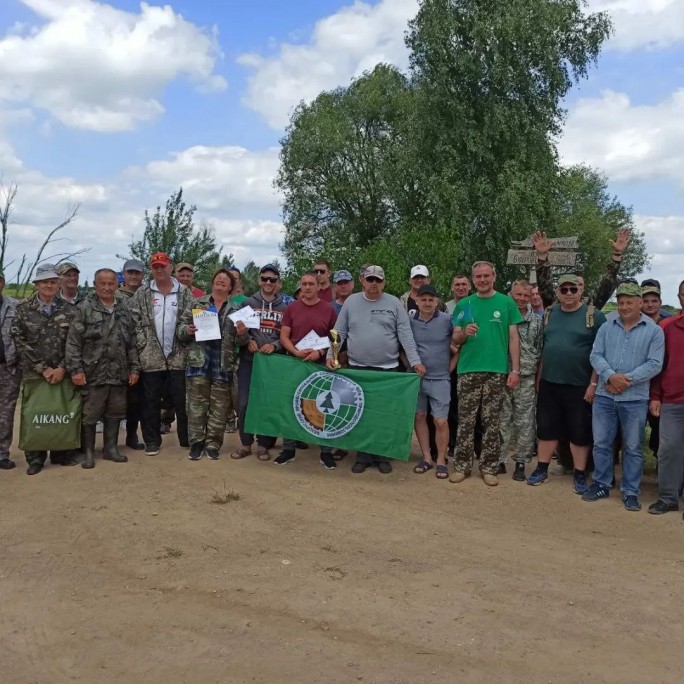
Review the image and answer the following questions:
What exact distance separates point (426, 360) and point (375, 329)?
0.63 metres

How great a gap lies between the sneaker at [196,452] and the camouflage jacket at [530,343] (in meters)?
3.58

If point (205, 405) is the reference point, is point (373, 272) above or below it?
above

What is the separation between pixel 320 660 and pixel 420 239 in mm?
19461

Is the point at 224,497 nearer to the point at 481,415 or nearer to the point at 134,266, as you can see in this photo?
the point at 481,415

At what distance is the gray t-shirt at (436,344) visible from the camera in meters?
7.01

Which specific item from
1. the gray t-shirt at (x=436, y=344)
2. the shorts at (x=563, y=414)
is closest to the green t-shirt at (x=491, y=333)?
the gray t-shirt at (x=436, y=344)

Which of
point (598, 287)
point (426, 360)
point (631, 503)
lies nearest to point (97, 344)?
point (426, 360)

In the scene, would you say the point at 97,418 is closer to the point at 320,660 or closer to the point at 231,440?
the point at 231,440

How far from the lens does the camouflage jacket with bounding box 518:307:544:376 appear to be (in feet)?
23.0

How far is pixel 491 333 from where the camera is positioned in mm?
6719

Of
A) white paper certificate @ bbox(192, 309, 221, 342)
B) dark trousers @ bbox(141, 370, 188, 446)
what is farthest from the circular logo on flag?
dark trousers @ bbox(141, 370, 188, 446)

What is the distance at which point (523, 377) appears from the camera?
23.1 feet

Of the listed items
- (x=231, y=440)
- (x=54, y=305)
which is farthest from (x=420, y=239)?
(x=54, y=305)

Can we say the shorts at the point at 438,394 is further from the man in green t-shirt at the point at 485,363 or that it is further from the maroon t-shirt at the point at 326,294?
the maroon t-shirt at the point at 326,294
